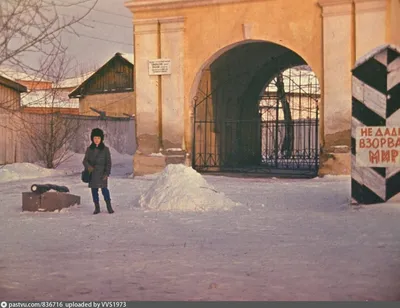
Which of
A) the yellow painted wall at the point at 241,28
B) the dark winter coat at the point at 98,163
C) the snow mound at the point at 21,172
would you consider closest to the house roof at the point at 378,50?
the dark winter coat at the point at 98,163

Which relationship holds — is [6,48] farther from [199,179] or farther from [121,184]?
[121,184]

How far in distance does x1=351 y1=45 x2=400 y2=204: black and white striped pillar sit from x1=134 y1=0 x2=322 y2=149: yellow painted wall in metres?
6.51

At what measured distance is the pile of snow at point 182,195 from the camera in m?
11.2

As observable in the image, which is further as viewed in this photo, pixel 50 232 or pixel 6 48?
pixel 50 232

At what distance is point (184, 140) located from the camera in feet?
61.1

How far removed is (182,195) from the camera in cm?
1142

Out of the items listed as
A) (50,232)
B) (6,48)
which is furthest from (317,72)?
(6,48)

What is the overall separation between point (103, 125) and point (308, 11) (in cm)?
1582

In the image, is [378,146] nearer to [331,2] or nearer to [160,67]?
[331,2]

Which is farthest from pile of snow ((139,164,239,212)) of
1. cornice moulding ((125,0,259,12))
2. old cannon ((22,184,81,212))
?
cornice moulding ((125,0,259,12))

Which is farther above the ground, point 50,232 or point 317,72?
point 317,72

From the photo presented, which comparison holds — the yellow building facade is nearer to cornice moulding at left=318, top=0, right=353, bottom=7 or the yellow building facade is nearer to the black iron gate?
cornice moulding at left=318, top=0, right=353, bottom=7

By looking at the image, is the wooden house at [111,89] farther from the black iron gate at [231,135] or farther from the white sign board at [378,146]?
the white sign board at [378,146]

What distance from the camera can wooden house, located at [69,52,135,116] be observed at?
1636 inches
